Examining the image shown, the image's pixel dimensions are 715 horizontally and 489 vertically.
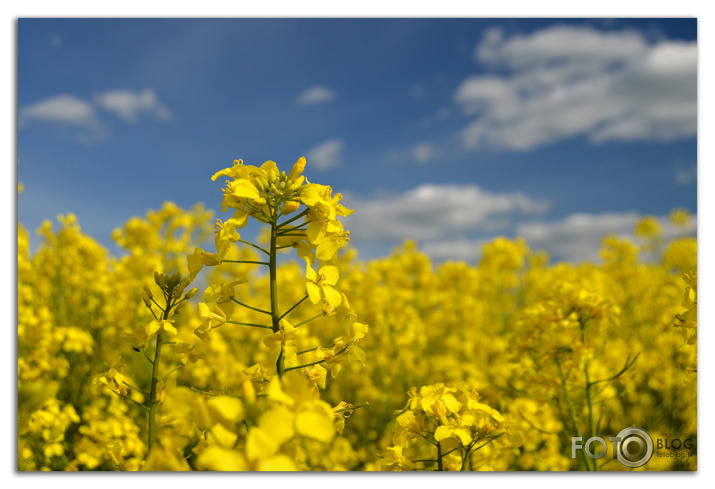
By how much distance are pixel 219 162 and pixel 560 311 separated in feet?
5.26

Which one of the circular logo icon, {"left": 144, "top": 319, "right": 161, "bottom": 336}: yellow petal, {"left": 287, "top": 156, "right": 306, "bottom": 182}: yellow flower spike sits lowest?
the circular logo icon

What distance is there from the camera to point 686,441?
210 cm

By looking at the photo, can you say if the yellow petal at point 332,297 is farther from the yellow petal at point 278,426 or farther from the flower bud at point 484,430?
the flower bud at point 484,430

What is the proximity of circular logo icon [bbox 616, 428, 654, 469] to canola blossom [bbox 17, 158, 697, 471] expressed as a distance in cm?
6

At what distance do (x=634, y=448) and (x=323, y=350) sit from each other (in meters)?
1.64

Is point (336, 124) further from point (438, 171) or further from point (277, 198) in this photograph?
point (277, 198)

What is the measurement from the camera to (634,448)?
208cm

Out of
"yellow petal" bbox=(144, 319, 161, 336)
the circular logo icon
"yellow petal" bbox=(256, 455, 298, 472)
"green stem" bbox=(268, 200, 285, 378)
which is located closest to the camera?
"yellow petal" bbox=(256, 455, 298, 472)

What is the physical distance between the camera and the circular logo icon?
6.74 ft

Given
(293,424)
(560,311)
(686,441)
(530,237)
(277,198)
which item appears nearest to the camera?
(293,424)

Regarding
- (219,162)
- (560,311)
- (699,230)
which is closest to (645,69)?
(699,230)

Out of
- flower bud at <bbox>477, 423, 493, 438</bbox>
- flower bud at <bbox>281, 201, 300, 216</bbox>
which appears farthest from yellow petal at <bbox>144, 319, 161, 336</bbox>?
flower bud at <bbox>477, 423, 493, 438</bbox>

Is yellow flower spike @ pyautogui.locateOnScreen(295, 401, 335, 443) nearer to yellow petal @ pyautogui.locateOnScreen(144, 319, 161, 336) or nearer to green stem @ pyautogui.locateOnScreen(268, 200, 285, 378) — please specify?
green stem @ pyautogui.locateOnScreen(268, 200, 285, 378)

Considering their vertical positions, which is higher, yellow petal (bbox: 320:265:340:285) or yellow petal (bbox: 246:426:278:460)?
yellow petal (bbox: 320:265:340:285)
